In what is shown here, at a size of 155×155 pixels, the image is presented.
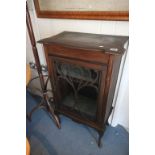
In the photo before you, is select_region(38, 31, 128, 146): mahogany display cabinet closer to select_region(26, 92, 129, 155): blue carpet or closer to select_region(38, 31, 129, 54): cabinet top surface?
select_region(38, 31, 129, 54): cabinet top surface

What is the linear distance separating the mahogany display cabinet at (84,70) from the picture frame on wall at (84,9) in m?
0.15

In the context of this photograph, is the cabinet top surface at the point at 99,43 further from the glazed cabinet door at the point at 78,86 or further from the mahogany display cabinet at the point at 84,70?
the glazed cabinet door at the point at 78,86

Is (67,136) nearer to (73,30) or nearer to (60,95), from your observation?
(60,95)

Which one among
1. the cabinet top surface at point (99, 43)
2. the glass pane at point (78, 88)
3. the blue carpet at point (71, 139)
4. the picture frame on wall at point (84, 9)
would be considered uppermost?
the picture frame on wall at point (84, 9)

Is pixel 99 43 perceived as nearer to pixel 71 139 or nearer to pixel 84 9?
pixel 84 9

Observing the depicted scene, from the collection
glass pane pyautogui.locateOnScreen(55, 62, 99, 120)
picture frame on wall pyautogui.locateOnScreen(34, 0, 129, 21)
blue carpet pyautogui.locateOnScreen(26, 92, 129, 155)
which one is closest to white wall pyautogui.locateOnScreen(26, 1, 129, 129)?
picture frame on wall pyautogui.locateOnScreen(34, 0, 129, 21)

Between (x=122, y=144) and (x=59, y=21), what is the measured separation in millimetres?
1357

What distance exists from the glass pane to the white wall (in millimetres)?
279

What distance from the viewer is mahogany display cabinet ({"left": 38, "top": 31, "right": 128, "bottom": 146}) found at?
836 mm

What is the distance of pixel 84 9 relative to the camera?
40.8 inches

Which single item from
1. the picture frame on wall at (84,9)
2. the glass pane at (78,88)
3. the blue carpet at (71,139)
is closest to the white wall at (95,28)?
the picture frame on wall at (84,9)

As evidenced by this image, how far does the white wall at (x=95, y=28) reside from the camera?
1028 millimetres

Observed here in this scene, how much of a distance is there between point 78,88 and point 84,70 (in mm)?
185

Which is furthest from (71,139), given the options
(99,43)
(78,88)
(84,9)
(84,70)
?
(84,9)
